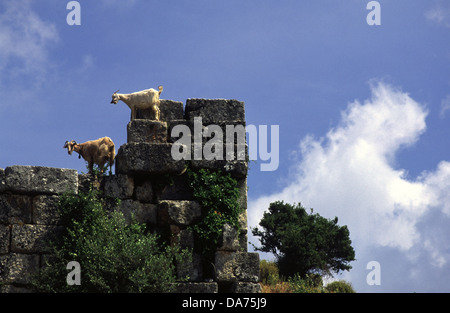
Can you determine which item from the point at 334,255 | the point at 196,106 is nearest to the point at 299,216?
the point at 334,255

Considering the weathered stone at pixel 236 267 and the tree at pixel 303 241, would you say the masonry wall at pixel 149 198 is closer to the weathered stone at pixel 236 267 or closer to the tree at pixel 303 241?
the weathered stone at pixel 236 267

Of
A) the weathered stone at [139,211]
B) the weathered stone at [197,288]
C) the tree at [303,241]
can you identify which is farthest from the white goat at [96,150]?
the tree at [303,241]

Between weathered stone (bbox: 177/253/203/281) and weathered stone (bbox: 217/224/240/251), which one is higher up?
weathered stone (bbox: 217/224/240/251)

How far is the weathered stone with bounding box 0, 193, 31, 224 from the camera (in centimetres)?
1148

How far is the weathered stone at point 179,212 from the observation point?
11.9 meters

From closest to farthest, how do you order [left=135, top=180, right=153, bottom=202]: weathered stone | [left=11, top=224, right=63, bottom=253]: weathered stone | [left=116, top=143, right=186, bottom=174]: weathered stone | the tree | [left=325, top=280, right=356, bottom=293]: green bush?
1. [left=11, top=224, right=63, bottom=253]: weathered stone
2. [left=116, top=143, right=186, bottom=174]: weathered stone
3. [left=135, top=180, right=153, bottom=202]: weathered stone
4. [left=325, top=280, right=356, bottom=293]: green bush
5. the tree

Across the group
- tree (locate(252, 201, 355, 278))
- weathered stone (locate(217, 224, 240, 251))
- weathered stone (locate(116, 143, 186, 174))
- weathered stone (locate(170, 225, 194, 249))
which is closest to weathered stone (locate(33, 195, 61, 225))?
weathered stone (locate(116, 143, 186, 174))

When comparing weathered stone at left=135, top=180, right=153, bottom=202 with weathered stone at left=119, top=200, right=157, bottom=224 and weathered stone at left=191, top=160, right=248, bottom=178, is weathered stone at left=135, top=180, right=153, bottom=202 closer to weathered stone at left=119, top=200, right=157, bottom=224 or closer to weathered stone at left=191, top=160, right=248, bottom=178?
weathered stone at left=119, top=200, right=157, bottom=224

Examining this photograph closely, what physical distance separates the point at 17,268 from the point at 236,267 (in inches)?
A: 165

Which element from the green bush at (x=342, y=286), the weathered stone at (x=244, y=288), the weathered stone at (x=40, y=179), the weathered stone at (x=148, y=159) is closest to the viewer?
the weathered stone at (x=40, y=179)

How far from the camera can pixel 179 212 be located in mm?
11961

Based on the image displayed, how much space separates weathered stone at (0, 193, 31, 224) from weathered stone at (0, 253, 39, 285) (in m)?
0.67

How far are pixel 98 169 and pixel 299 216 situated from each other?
27506 millimetres

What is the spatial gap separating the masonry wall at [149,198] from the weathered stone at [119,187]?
0.07 feet
